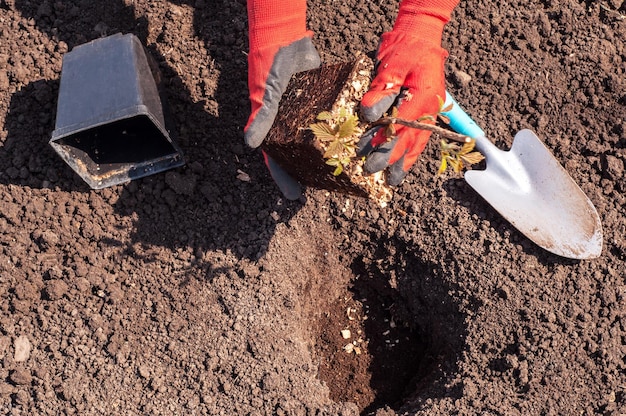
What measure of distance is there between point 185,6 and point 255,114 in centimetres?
89

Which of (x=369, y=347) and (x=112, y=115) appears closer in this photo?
(x=112, y=115)

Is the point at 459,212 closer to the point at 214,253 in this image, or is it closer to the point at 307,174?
the point at 307,174

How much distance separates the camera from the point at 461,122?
93.8 inches

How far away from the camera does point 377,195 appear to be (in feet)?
7.02

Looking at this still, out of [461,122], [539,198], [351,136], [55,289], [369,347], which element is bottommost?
[369,347]

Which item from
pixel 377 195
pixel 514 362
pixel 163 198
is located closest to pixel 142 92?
pixel 163 198

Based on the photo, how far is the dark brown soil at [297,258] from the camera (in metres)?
2.39

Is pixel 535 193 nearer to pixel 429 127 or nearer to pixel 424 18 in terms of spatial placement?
pixel 424 18

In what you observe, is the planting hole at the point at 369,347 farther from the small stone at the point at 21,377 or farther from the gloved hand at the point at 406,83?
the small stone at the point at 21,377

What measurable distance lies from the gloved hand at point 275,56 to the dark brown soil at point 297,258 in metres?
0.29

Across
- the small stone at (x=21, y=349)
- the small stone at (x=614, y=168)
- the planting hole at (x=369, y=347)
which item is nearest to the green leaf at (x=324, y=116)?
the planting hole at (x=369, y=347)

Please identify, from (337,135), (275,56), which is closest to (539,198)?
(337,135)

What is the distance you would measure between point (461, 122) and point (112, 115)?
135 centimetres

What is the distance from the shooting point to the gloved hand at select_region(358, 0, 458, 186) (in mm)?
1979
